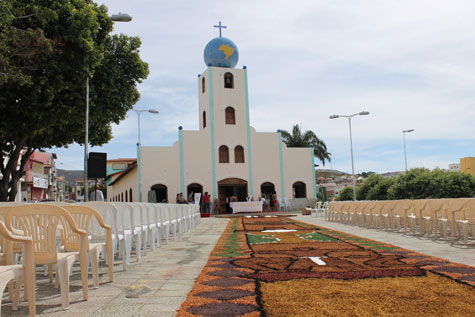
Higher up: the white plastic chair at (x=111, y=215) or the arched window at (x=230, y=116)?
the arched window at (x=230, y=116)

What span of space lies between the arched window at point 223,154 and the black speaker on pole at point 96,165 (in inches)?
732

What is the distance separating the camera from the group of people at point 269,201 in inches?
1227

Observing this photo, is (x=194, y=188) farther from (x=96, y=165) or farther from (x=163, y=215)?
(x=163, y=215)

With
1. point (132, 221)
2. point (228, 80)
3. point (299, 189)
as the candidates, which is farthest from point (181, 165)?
point (132, 221)

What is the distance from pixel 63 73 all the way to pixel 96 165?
3149mm

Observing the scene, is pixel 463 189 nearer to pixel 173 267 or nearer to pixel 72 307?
pixel 173 267

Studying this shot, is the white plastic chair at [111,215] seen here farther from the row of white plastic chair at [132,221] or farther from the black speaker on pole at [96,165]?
the black speaker on pole at [96,165]

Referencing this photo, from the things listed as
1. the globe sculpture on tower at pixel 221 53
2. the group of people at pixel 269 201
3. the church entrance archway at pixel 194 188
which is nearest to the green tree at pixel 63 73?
the church entrance archway at pixel 194 188

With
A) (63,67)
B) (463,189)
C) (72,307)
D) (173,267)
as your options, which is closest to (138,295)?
(72,307)

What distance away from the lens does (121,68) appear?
16391 mm

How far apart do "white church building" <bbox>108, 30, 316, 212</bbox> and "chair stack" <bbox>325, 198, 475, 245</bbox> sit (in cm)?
1629

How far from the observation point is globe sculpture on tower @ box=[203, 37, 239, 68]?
32344mm

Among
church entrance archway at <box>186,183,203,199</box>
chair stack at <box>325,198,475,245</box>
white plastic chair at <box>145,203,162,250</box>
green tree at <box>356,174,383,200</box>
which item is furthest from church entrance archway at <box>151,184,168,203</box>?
Result: white plastic chair at <box>145,203,162,250</box>

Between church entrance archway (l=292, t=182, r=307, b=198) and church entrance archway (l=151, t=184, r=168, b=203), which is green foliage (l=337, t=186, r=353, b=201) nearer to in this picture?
church entrance archway (l=292, t=182, r=307, b=198)
